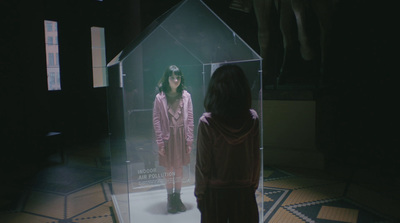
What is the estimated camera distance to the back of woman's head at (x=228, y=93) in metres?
1.63

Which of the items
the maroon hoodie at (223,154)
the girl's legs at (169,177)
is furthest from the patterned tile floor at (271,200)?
the maroon hoodie at (223,154)

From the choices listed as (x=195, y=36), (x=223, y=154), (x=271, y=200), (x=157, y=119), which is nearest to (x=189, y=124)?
(x=157, y=119)

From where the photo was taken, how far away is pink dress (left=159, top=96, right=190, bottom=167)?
2.67 metres

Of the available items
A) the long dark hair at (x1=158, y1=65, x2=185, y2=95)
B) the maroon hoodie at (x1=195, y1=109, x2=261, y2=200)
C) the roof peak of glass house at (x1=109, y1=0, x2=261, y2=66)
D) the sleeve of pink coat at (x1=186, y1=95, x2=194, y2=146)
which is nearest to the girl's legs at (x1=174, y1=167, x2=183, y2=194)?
the sleeve of pink coat at (x1=186, y1=95, x2=194, y2=146)

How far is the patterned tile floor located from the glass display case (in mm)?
→ 518

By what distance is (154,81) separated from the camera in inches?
103

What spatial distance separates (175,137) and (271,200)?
1.31 metres

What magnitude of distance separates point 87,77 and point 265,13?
4.16 meters

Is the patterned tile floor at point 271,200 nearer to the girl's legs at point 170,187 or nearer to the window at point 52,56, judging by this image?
the girl's legs at point 170,187

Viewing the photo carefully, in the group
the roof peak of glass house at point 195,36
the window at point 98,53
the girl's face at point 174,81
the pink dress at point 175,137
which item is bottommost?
the pink dress at point 175,137

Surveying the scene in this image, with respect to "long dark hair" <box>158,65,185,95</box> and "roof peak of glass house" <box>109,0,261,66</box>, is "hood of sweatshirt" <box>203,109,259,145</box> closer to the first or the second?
"roof peak of glass house" <box>109,0,261,66</box>

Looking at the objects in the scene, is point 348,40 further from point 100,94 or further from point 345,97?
point 100,94

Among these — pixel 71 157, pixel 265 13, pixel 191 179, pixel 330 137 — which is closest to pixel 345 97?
pixel 330 137

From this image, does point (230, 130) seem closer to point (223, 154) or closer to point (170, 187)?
point (223, 154)
